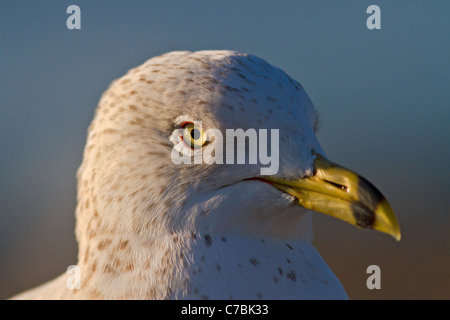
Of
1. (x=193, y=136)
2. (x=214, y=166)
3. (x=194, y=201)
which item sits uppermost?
(x=193, y=136)

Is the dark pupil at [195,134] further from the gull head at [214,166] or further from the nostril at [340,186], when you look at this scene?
the nostril at [340,186]

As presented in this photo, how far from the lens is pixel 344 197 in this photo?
2.25 metres

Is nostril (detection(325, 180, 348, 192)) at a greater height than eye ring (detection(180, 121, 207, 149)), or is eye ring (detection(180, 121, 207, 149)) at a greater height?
eye ring (detection(180, 121, 207, 149))

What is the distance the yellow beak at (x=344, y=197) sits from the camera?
2203 millimetres

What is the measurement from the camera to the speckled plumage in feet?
7.50

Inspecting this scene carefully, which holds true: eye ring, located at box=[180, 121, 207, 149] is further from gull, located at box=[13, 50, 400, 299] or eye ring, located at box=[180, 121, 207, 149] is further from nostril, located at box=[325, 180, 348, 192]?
nostril, located at box=[325, 180, 348, 192]

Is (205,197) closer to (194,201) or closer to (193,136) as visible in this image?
(194,201)

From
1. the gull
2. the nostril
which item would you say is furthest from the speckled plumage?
the nostril

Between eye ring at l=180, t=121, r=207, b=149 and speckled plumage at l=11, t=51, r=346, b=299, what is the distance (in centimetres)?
5

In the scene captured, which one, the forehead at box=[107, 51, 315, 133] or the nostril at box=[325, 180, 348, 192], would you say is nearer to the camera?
the nostril at box=[325, 180, 348, 192]

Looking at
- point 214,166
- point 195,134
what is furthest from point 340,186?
point 195,134

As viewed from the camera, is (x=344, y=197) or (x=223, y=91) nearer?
(x=344, y=197)

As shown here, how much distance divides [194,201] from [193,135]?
0.85 feet
